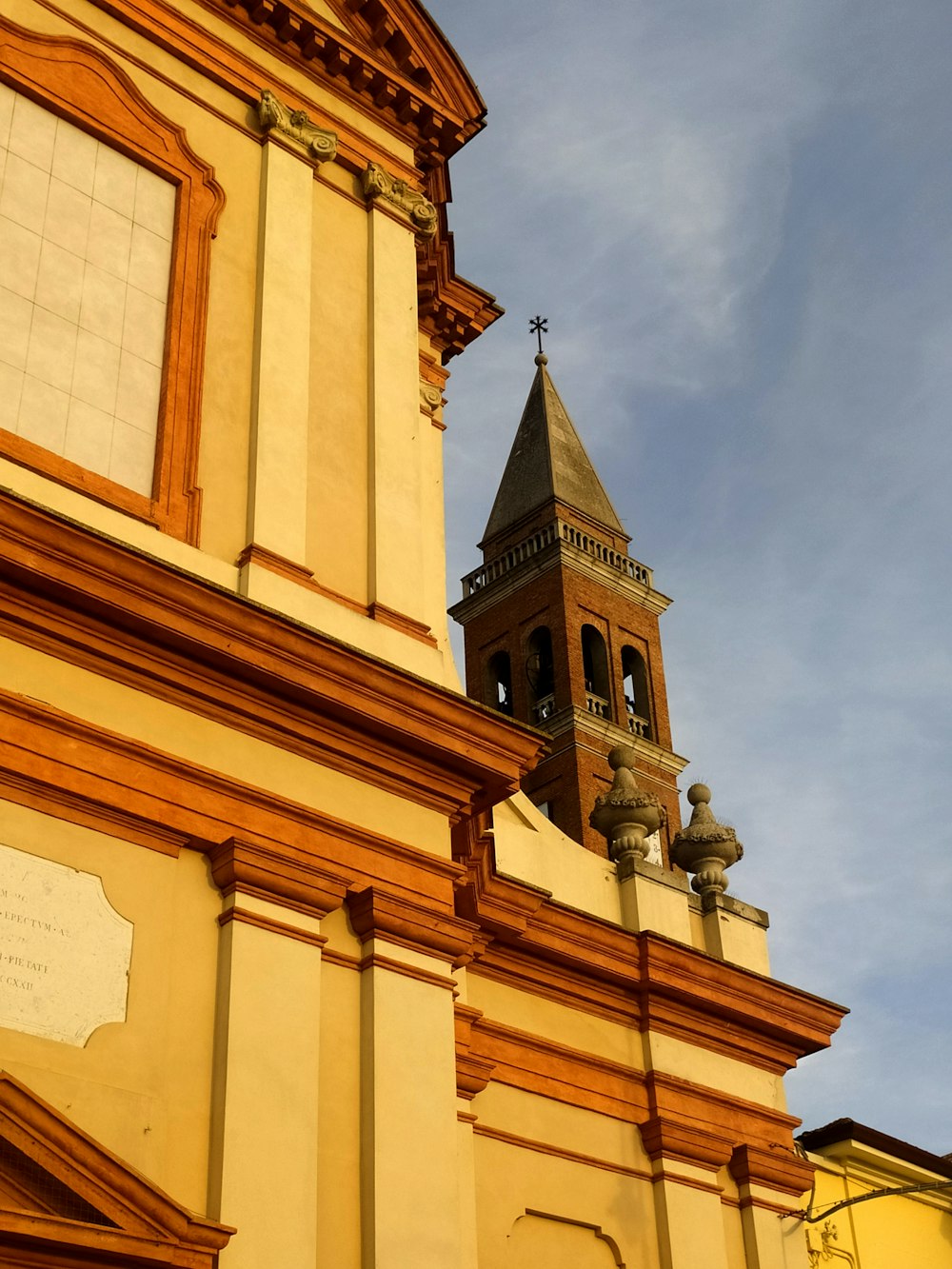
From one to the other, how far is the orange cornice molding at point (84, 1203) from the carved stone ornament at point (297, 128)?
7.72m

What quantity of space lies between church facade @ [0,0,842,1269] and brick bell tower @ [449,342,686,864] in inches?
1447

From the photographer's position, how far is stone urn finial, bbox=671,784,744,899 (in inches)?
651

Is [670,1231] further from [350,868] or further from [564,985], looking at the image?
[350,868]

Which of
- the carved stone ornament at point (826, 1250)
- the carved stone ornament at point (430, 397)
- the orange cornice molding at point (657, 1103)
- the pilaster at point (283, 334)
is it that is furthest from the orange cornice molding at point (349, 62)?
the carved stone ornament at point (826, 1250)

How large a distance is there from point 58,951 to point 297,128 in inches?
277

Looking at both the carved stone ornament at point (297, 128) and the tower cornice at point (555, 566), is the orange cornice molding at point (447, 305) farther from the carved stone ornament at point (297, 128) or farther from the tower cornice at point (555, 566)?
the tower cornice at point (555, 566)

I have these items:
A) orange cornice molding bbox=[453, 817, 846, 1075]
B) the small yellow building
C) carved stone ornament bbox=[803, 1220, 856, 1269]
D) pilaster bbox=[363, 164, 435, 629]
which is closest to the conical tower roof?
the small yellow building

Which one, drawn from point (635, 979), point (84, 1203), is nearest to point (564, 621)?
point (635, 979)

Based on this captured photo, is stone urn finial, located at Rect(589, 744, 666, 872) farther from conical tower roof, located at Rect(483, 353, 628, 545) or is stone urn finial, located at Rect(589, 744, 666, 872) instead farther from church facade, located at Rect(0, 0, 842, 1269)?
conical tower roof, located at Rect(483, 353, 628, 545)

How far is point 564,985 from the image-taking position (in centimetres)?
1431

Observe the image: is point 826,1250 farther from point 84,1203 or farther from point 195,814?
point 84,1203

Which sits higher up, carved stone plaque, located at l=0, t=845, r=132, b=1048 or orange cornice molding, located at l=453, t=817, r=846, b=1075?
orange cornice molding, located at l=453, t=817, r=846, b=1075

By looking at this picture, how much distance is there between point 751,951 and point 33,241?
8981mm

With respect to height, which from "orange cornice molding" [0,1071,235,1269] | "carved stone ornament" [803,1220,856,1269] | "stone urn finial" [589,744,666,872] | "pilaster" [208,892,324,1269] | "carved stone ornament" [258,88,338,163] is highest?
"carved stone ornament" [258,88,338,163]
